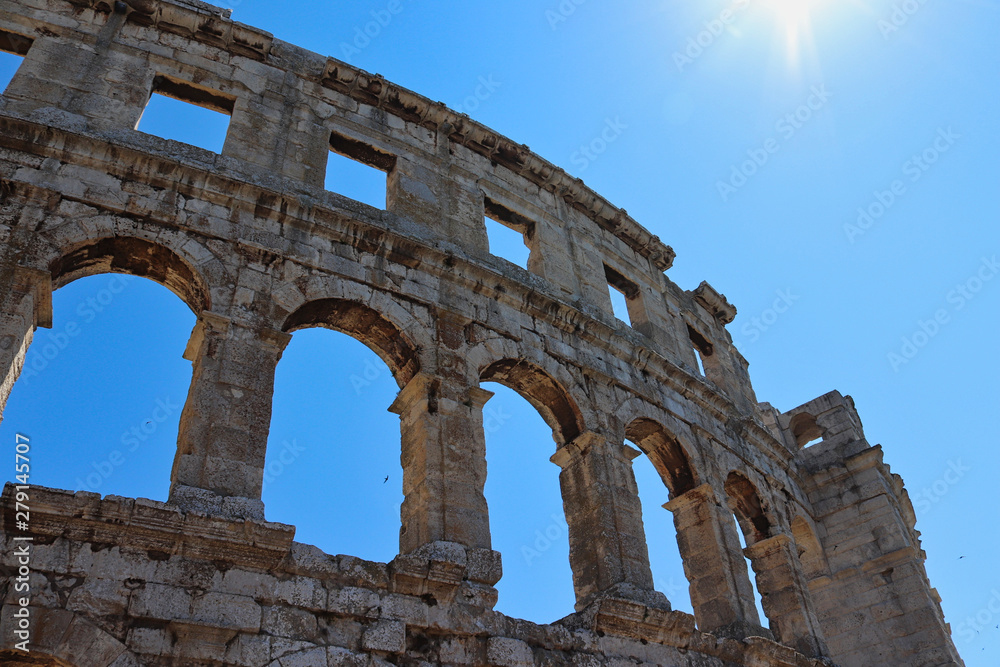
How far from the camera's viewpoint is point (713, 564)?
9.02 metres

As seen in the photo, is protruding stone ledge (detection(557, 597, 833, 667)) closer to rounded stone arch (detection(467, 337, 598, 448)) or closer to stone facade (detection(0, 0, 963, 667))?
stone facade (detection(0, 0, 963, 667))

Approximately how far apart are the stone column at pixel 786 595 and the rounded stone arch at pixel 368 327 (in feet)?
18.6

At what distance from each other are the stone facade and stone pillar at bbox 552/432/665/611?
3cm

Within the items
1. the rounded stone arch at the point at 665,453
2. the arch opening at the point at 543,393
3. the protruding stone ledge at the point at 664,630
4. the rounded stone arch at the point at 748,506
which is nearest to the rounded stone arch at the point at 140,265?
the arch opening at the point at 543,393

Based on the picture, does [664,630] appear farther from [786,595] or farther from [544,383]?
[786,595]

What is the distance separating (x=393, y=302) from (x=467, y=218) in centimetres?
228

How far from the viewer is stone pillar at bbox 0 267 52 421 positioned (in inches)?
238

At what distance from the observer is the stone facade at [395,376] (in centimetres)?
555

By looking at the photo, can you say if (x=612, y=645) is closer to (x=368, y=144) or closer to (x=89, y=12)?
(x=368, y=144)

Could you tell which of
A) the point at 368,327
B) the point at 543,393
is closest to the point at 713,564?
the point at 543,393

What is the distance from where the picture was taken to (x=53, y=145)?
7.38 m

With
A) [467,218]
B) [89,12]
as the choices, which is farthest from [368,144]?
[89,12]

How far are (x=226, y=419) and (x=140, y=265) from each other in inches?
80.6

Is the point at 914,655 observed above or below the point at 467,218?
below
